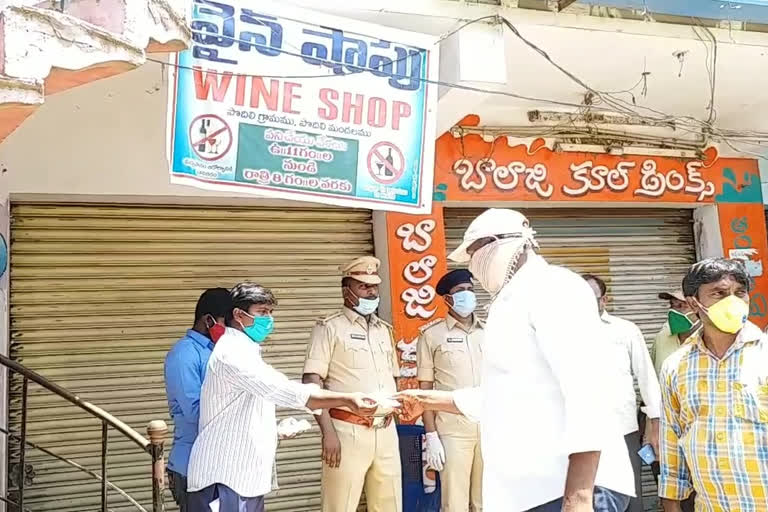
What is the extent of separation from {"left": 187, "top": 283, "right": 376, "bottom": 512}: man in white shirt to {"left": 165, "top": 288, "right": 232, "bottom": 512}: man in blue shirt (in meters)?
0.28

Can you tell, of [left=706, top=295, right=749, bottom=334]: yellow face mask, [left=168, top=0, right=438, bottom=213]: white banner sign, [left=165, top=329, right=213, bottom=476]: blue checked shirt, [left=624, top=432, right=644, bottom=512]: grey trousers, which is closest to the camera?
[left=706, top=295, right=749, bottom=334]: yellow face mask

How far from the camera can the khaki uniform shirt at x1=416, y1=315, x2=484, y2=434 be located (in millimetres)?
5562

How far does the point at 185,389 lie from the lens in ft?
13.5

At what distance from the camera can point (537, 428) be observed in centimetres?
247

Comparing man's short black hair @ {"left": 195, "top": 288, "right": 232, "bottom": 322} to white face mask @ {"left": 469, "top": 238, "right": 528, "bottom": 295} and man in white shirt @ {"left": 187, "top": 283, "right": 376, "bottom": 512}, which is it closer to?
man in white shirt @ {"left": 187, "top": 283, "right": 376, "bottom": 512}

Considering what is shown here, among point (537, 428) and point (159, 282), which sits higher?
point (159, 282)

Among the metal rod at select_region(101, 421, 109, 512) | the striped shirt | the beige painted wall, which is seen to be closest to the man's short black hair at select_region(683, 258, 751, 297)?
the striped shirt

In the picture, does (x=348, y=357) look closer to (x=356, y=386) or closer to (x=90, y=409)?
(x=356, y=386)

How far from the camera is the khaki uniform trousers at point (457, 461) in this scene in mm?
5387

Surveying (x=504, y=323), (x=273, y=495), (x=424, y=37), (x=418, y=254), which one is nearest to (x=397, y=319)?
(x=418, y=254)

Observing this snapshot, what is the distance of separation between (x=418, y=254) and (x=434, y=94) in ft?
5.79

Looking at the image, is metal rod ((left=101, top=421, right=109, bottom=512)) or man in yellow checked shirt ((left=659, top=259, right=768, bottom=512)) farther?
metal rod ((left=101, top=421, right=109, bottom=512))

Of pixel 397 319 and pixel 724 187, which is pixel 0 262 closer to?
pixel 397 319

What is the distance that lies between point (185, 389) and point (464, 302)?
226 centimetres
